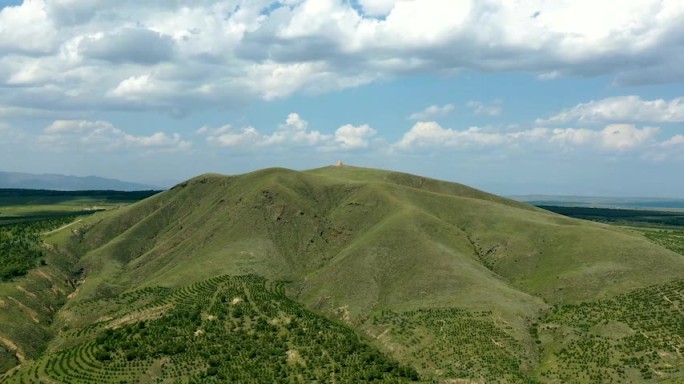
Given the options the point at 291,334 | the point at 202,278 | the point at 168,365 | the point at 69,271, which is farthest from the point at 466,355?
the point at 69,271

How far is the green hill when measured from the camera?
330 ft

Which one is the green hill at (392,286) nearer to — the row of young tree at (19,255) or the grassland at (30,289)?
the grassland at (30,289)

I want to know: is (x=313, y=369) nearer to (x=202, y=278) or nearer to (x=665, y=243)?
(x=202, y=278)

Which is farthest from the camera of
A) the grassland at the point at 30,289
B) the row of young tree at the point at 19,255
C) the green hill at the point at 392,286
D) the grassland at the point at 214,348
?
the row of young tree at the point at 19,255

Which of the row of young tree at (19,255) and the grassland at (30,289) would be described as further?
the row of young tree at (19,255)

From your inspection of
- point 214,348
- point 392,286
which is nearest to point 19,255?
point 214,348

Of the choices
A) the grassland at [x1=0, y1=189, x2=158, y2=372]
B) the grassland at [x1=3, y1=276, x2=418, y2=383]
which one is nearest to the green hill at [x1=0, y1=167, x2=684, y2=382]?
the grassland at [x1=3, y1=276, x2=418, y2=383]

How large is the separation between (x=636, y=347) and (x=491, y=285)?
1495 inches

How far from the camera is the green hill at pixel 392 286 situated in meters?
101

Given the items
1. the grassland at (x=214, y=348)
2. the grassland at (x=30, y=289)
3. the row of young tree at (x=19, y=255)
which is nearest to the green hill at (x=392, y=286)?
the grassland at (x=214, y=348)

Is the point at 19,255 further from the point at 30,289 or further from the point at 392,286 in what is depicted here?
the point at 392,286

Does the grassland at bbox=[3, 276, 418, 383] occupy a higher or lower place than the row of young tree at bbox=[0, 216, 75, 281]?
lower

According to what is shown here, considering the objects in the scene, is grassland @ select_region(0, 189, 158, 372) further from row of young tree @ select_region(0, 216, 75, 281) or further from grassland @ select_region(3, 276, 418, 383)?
grassland @ select_region(3, 276, 418, 383)

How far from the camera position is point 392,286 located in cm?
13975
